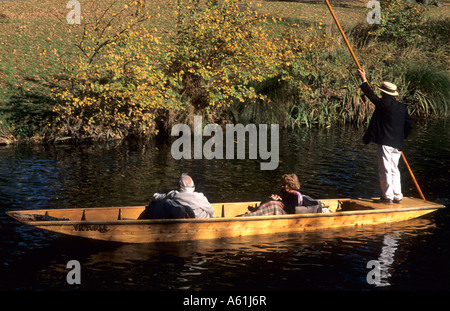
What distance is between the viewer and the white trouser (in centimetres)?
1267

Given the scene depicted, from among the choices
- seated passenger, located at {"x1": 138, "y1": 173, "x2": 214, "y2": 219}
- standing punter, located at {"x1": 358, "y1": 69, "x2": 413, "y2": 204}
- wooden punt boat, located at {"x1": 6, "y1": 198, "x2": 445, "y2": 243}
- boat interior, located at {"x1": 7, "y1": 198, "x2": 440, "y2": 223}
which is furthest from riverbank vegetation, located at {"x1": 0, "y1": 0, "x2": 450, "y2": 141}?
seated passenger, located at {"x1": 138, "y1": 173, "x2": 214, "y2": 219}

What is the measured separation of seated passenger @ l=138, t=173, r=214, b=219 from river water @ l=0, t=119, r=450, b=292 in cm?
57

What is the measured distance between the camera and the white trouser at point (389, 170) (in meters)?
12.7

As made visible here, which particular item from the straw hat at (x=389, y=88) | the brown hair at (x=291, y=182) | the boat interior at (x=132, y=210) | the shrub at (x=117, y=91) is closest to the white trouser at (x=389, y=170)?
the boat interior at (x=132, y=210)

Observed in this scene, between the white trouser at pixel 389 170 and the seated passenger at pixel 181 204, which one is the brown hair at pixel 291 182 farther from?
the white trouser at pixel 389 170

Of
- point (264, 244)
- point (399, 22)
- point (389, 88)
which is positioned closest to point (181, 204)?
point (264, 244)

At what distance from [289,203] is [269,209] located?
0.47 metres

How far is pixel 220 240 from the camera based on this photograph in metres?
11.7

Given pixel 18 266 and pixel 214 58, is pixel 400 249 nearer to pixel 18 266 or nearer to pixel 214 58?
pixel 18 266

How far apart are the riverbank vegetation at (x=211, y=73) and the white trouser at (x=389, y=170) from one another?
8089 millimetres

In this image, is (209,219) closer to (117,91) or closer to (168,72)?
(117,91)

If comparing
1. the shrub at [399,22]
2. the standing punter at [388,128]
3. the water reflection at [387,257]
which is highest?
the shrub at [399,22]
